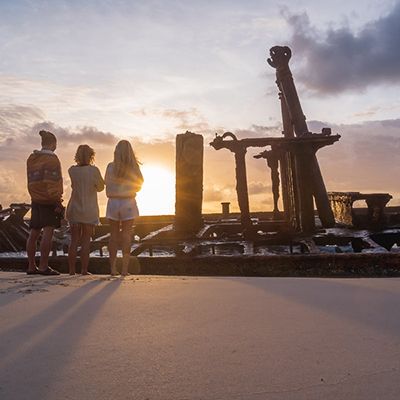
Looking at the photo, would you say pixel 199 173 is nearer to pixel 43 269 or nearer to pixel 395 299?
pixel 43 269

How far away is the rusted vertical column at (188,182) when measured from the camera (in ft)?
34.6

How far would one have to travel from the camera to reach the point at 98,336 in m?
2.39

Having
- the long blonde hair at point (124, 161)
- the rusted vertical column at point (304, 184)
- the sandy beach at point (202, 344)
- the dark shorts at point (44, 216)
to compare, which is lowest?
the sandy beach at point (202, 344)

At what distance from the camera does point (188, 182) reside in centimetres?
1056

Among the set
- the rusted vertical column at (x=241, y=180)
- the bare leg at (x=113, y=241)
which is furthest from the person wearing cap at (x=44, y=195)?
the rusted vertical column at (x=241, y=180)

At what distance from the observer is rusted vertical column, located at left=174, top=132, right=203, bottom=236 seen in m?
10.5

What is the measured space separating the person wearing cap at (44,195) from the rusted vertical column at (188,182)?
16.3 feet

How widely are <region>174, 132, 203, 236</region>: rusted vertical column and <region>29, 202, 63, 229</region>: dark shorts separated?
498 centimetres

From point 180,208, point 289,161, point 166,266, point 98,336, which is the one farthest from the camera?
point 289,161

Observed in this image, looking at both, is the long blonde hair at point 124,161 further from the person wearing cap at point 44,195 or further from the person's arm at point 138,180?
the person wearing cap at point 44,195

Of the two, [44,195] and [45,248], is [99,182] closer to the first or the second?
[44,195]

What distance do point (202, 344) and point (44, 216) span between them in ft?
12.6

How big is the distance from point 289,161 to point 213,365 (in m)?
9.82

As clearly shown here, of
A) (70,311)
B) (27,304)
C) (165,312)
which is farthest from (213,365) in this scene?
(27,304)
